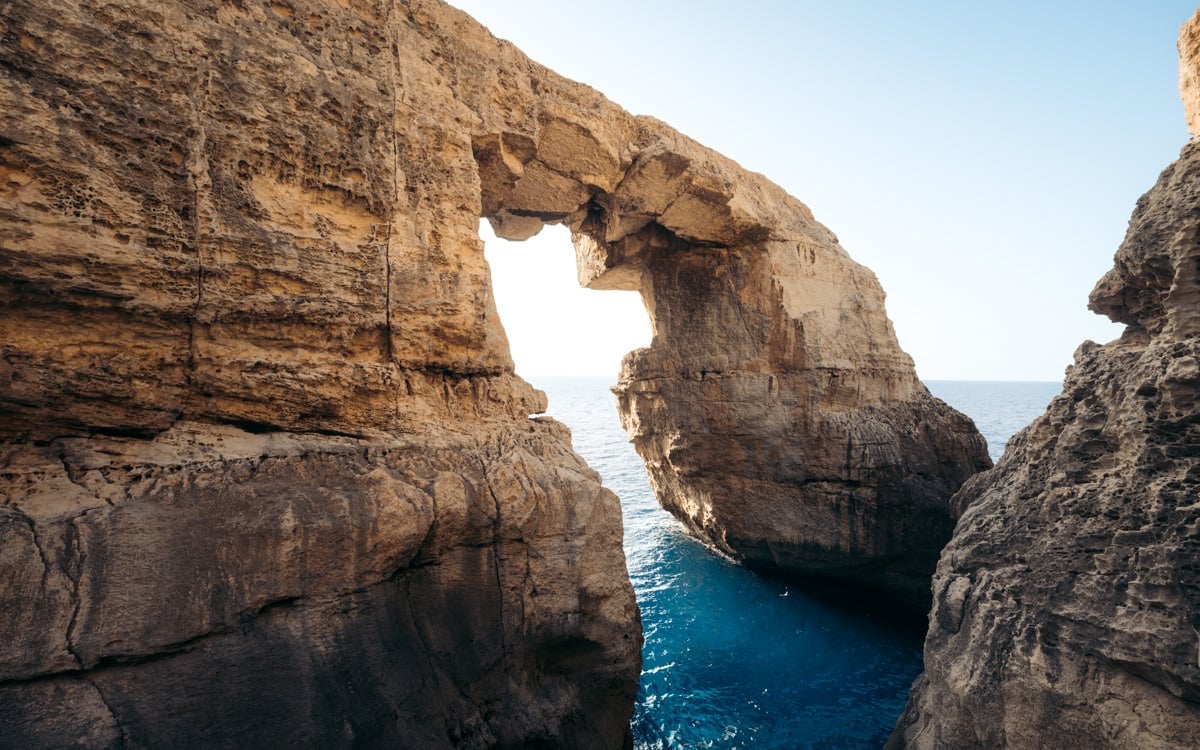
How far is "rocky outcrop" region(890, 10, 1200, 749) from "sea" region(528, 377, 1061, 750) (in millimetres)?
1753

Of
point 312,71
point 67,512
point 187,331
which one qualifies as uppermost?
point 312,71

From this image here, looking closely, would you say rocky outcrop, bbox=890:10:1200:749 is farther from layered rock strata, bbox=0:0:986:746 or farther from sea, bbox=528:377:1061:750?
layered rock strata, bbox=0:0:986:746

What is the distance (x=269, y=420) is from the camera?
12.7 feet

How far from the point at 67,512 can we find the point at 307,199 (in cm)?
253

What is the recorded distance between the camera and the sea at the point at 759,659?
619cm

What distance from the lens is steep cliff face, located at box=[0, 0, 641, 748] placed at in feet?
9.81

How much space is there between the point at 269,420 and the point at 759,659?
7.15 m

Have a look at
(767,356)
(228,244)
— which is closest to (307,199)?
(228,244)

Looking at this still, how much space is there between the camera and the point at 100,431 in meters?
3.31

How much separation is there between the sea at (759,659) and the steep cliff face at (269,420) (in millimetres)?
2015

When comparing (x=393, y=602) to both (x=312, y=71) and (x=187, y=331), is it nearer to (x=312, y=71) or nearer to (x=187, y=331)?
(x=187, y=331)

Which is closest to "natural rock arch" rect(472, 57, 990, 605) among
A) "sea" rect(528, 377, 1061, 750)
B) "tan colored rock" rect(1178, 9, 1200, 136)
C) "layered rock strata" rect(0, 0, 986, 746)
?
"sea" rect(528, 377, 1061, 750)

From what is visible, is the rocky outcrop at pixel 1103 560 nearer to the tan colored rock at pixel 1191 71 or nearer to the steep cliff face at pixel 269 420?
the tan colored rock at pixel 1191 71

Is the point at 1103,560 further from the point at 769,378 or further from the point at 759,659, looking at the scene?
the point at 769,378
